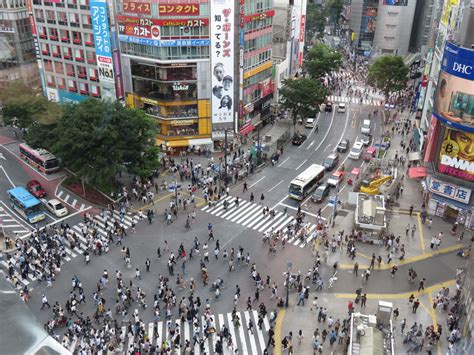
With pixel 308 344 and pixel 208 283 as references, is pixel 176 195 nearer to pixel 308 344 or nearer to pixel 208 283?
pixel 208 283

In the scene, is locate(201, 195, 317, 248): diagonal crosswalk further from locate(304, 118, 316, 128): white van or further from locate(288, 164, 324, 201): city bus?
locate(304, 118, 316, 128): white van

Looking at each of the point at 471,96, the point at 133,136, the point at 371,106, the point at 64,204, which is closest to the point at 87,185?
the point at 64,204

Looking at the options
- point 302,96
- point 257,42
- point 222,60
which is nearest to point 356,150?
point 302,96

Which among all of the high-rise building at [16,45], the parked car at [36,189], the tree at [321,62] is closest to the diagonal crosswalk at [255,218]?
the parked car at [36,189]

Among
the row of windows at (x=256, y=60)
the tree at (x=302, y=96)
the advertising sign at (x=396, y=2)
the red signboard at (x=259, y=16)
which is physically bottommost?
the tree at (x=302, y=96)

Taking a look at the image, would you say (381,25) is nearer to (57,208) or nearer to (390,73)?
(390,73)

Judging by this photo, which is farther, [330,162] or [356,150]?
[356,150]

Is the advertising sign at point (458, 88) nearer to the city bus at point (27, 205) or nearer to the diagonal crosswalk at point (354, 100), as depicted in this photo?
the diagonal crosswalk at point (354, 100)
